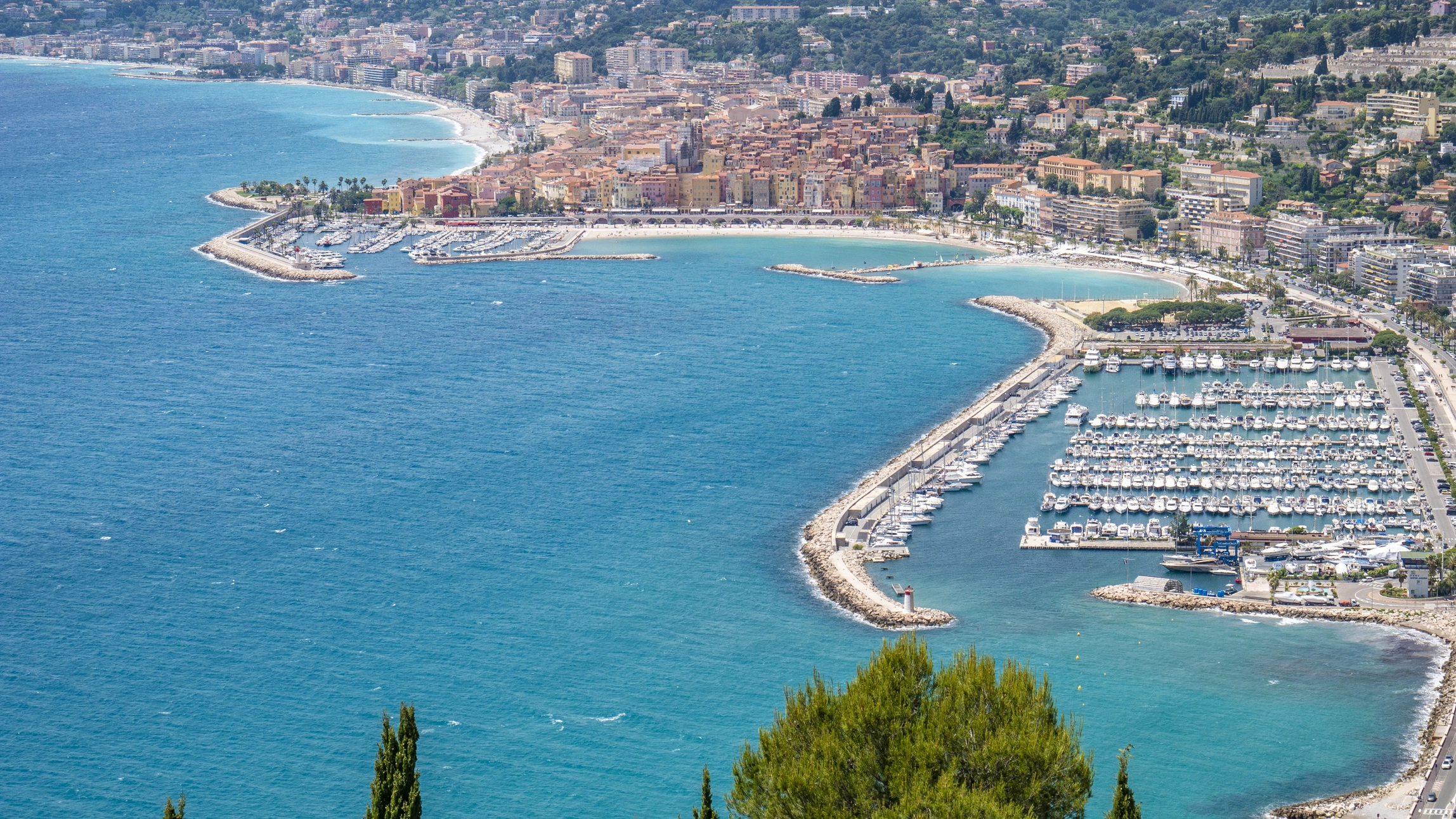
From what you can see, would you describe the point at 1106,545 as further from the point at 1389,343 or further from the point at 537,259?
the point at 537,259

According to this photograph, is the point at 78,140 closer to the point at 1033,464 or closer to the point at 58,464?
the point at 58,464

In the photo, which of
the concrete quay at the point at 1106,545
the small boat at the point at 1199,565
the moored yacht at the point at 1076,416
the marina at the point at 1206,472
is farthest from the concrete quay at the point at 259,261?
the small boat at the point at 1199,565

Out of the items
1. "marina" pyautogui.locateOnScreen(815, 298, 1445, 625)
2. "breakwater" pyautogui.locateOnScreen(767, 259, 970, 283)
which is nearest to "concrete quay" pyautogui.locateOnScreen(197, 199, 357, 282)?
"breakwater" pyautogui.locateOnScreen(767, 259, 970, 283)

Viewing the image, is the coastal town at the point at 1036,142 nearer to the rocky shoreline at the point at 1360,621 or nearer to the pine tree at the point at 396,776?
the rocky shoreline at the point at 1360,621

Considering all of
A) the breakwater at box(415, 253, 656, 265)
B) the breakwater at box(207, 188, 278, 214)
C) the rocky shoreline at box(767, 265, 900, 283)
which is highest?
the breakwater at box(207, 188, 278, 214)

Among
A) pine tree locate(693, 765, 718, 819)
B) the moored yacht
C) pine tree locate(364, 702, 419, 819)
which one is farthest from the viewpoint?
the moored yacht

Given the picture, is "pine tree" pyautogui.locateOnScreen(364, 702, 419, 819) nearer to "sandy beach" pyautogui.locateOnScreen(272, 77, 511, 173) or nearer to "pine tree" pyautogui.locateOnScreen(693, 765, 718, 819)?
"pine tree" pyautogui.locateOnScreen(693, 765, 718, 819)
